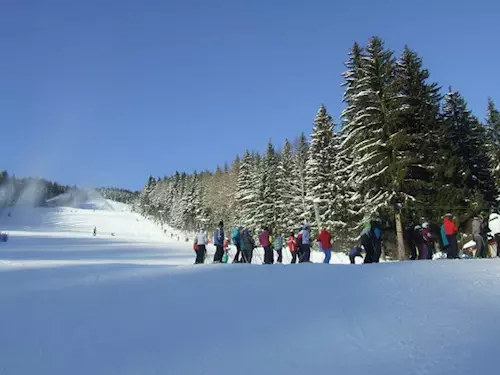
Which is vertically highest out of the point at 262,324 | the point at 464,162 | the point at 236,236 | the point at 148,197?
the point at 148,197

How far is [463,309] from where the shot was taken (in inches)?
288

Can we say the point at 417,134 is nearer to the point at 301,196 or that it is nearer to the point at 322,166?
the point at 322,166

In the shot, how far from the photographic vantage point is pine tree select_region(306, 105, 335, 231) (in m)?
35.2

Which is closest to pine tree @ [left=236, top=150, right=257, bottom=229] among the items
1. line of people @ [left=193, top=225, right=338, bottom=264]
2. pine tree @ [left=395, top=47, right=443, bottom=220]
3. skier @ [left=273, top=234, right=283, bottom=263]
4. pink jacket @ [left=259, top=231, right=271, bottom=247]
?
pine tree @ [left=395, top=47, right=443, bottom=220]

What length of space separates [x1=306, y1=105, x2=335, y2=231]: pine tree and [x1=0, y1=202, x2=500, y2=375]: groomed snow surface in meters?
24.2

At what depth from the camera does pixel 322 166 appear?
36000mm

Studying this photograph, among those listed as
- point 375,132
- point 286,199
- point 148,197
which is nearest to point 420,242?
point 375,132

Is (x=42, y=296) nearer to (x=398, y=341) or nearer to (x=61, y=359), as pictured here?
(x=61, y=359)

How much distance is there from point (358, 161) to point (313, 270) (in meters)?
13.9

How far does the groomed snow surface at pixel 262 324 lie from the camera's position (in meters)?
5.90

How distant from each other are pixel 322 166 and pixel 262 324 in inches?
1163

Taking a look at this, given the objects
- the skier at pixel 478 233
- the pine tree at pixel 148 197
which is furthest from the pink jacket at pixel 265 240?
the pine tree at pixel 148 197

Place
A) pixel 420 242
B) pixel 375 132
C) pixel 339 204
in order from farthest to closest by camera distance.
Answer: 1. pixel 339 204
2. pixel 375 132
3. pixel 420 242

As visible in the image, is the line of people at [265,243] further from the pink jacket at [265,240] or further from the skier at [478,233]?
the skier at [478,233]
